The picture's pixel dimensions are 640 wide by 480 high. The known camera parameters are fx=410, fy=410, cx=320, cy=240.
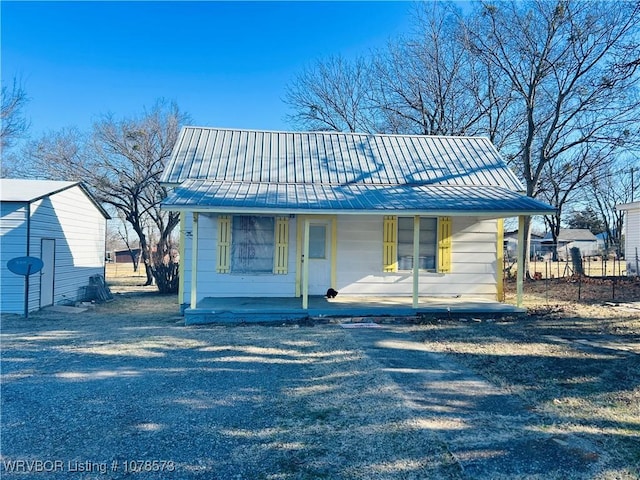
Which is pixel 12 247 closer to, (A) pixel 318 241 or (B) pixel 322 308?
(A) pixel 318 241

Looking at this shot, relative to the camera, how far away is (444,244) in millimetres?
9688

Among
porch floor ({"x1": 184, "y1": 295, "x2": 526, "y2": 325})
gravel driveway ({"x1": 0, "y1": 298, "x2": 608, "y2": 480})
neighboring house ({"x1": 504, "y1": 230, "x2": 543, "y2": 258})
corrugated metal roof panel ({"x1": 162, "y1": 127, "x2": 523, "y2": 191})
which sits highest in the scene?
corrugated metal roof panel ({"x1": 162, "y1": 127, "x2": 523, "y2": 191})

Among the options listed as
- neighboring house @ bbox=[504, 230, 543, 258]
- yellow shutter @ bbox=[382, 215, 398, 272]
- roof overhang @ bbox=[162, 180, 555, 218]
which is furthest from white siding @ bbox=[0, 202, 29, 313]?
neighboring house @ bbox=[504, 230, 543, 258]

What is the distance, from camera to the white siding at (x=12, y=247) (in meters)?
9.56

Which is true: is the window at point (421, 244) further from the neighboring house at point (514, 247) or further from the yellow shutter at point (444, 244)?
the neighboring house at point (514, 247)

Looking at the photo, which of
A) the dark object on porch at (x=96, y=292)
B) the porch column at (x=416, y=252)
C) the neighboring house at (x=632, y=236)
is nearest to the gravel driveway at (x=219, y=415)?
the porch column at (x=416, y=252)

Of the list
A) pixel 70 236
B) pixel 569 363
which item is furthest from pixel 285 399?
pixel 70 236

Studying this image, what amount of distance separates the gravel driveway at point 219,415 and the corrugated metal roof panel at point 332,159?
4.44 meters

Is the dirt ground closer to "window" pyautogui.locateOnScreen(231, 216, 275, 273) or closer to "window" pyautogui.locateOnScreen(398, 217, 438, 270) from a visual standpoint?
"window" pyautogui.locateOnScreen(231, 216, 275, 273)

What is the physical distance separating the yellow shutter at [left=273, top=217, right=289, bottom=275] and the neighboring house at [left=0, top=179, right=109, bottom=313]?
594 cm

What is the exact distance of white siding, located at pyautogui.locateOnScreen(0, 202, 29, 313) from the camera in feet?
31.4

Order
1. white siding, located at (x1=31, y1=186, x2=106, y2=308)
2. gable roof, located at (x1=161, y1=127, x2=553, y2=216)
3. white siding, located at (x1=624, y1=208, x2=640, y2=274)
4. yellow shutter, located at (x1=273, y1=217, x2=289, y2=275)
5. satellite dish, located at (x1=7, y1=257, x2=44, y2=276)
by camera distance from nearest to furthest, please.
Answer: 1. gable roof, located at (x1=161, y1=127, x2=553, y2=216)
2. satellite dish, located at (x1=7, y1=257, x2=44, y2=276)
3. yellow shutter, located at (x1=273, y1=217, x2=289, y2=275)
4. white siding, located at (x1=31, y1=186, x2=106, y2=308)
5. white siding, located at (x1=624, y1=208, x2=640, y2=274)

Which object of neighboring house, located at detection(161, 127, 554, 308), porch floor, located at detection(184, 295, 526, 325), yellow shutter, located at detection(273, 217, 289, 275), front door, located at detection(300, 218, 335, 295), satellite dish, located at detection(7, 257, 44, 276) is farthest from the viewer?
front door, located at detection(300, 218, 335, 295)

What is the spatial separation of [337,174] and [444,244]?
3.04m
